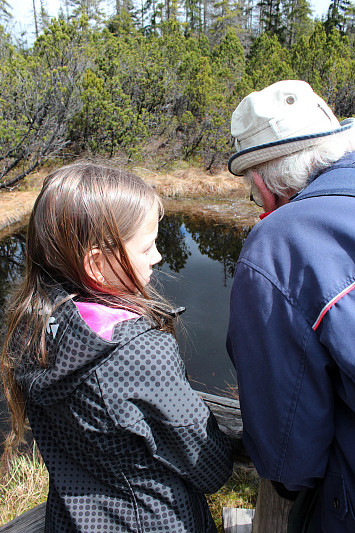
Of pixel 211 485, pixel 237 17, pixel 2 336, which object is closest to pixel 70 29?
pixel 2 336

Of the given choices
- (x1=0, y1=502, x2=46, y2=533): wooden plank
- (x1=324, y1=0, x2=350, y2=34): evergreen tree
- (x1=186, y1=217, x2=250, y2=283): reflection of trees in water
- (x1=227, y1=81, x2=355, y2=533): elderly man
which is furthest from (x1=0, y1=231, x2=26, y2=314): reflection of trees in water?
(x1=324, y1=0, x2=350, y2=34): evergreen tree

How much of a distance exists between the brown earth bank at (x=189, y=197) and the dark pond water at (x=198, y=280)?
0.63 m

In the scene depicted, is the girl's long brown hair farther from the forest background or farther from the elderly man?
the forest background

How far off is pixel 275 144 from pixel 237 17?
109ft

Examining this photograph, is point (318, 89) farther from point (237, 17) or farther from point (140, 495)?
point (237, 17)

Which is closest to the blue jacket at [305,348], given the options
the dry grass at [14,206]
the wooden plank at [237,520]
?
the wooden plank at [237,520]

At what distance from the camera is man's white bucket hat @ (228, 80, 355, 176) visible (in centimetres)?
116

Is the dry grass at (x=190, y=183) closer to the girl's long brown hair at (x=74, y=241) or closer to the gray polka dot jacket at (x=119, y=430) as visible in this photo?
the girl's long brown hair at (x=74, y=241)

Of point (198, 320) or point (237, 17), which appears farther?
point (237, 17)

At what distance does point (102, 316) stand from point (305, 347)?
44 centimetres

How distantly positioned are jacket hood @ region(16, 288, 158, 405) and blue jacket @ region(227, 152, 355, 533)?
265 millimetres

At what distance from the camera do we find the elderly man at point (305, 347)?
78 centimetres

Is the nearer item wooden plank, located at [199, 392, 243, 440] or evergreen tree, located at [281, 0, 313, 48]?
wooden plank, located at [199, 392, 243, 440]

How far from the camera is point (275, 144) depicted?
1160 mm
